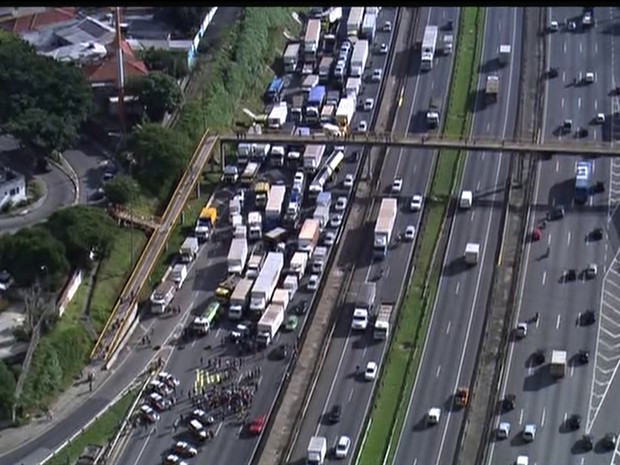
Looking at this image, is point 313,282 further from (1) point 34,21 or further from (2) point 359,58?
(1) point 34,21

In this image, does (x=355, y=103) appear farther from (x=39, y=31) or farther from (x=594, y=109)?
(x=39, y=31)

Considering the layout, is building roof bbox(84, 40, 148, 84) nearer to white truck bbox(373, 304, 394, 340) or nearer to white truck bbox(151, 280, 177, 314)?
white truck bbox(151, 280, 177, 314)

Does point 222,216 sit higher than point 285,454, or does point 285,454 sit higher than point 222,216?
point 222,216

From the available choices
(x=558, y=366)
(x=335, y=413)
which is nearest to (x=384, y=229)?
(x=558, y=366)

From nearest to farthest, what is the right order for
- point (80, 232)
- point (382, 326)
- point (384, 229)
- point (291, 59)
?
point (382, 326) < point (80, 232) < point (384, 229) < point (291, 59)

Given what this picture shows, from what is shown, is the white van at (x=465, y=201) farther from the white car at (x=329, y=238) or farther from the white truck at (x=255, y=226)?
the white truck at (x=255, y=226)

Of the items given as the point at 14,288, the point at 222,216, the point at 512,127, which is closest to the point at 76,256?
the point at 14,288
